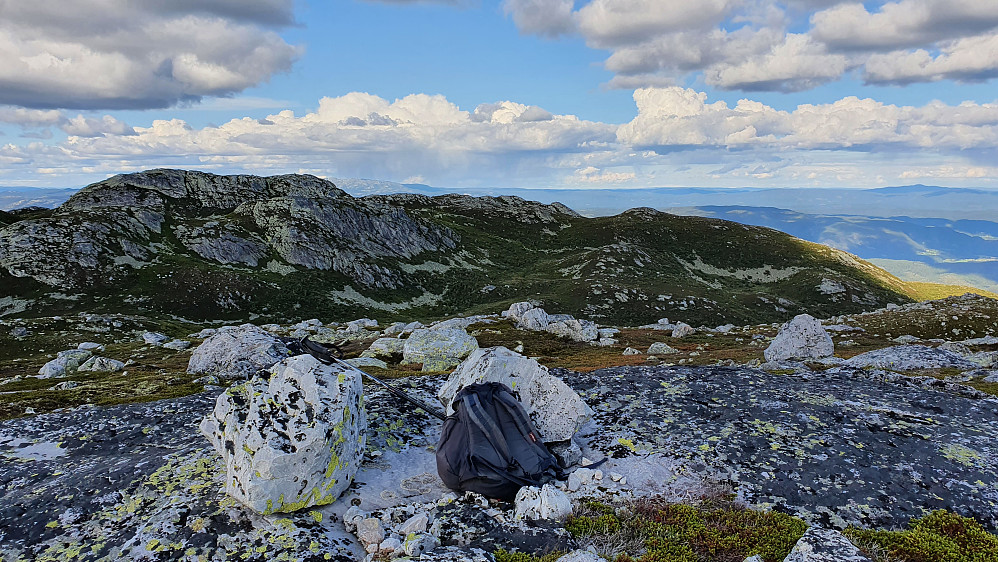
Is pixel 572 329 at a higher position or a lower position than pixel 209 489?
lower

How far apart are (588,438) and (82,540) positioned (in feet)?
39.1

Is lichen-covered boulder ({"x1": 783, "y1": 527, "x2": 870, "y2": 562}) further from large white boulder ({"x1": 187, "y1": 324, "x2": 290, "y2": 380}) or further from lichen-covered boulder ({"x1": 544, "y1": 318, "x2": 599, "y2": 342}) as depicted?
lichen-covered boulder ({"x1": 544, "y1": 318, "x2": 599, "y2": 342})

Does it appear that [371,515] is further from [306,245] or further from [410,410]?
[306,245]

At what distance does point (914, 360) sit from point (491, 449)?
96.0 ft

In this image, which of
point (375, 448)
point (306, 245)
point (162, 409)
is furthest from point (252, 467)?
point (306, 245)

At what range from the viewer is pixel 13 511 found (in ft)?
32.2

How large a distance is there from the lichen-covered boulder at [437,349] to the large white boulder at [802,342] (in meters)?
24.9

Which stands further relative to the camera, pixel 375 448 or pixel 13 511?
pixel 375 448

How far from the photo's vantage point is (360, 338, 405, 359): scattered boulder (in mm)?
40531

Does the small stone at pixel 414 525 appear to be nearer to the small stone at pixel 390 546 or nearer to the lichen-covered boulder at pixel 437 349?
the small stone at pixel 390 546

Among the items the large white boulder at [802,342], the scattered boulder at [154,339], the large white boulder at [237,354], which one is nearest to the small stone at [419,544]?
the large white boulder at [237,354]

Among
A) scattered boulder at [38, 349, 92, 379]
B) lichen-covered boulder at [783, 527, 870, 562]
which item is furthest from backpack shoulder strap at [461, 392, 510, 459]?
scattered boulder at [38, 349, 92, 379]

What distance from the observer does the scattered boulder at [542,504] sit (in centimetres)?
933

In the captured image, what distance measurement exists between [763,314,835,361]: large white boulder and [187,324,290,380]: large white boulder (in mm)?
37726
